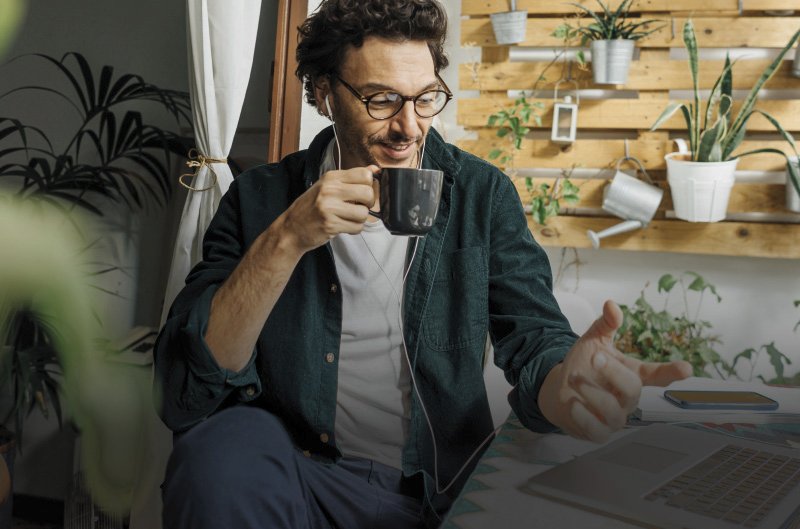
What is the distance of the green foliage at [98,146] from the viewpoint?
170 cm

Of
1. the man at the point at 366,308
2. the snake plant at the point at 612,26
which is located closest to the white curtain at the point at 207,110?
the man at the point at 366,308

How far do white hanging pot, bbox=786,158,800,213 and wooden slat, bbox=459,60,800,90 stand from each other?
0.26 metres

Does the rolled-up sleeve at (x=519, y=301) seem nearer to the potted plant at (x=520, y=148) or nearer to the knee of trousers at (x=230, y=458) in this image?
the knee of trousers at (x=230, y=458)

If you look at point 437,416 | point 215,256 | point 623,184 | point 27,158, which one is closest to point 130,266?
point 27,158

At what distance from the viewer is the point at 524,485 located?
689mm

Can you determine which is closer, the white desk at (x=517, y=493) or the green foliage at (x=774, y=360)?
the white desk at (x=517, y=493)

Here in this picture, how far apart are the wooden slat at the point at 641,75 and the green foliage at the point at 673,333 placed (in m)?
0.61

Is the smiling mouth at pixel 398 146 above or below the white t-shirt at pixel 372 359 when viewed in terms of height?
above

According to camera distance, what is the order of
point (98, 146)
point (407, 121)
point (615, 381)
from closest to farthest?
point (615, 381)
point (407, 121)
point (98, 146)

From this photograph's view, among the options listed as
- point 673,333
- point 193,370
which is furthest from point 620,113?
point 193,370

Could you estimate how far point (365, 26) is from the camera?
4.23ft

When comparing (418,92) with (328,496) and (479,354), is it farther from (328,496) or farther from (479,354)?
(328,496)

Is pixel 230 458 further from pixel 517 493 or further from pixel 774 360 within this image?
pixel 774 360

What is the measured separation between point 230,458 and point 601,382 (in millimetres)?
448
